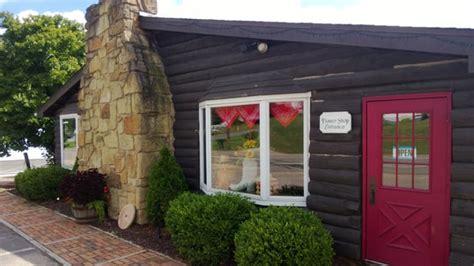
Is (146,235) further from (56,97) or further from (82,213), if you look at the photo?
(56,97)

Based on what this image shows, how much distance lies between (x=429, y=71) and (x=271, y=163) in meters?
2.46

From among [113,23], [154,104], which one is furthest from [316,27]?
[113,23]

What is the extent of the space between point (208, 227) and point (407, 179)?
2506mm

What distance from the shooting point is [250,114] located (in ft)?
18.1

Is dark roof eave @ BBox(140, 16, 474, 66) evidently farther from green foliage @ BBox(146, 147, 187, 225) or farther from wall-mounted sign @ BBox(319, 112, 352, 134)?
green foliage @ BBox(146, 147, 187, 225)

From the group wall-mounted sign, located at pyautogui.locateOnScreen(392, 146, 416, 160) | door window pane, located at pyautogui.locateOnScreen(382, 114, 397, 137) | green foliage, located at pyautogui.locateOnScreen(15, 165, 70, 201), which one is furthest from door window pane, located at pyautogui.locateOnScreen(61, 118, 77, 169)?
wall-mounted sign, located at pyautogui.locateOnScreen(392, 146, 416, 160)

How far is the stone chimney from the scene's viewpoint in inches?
249

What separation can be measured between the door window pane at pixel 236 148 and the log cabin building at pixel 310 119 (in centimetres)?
2

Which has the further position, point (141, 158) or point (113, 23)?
point (113, 23)

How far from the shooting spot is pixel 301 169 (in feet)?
16.6

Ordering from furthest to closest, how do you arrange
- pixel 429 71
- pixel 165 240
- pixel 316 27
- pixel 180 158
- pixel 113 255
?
pixel 180 158 → pixel 165 240 → pixel 113 255 → pixel 316 27 → pixel 429 71

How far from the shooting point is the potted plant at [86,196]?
261 inches

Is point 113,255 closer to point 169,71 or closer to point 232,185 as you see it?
point 232,185

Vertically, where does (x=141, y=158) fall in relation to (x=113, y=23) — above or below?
below
